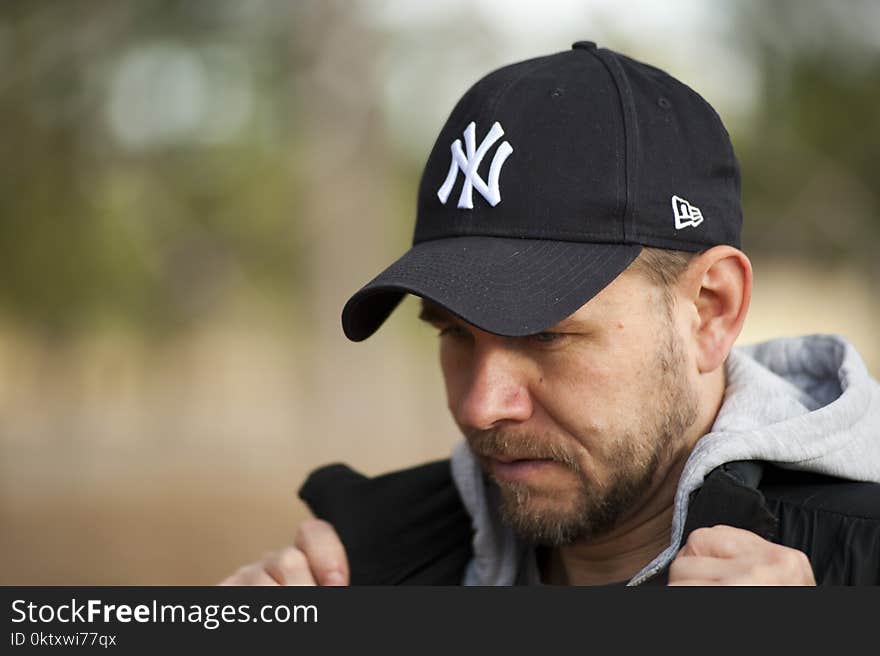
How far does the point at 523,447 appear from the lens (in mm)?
1761

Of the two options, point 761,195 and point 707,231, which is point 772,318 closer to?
point 761,195

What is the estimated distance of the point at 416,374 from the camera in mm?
9664

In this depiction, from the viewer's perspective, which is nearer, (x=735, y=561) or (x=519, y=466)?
(x=735, y=561)

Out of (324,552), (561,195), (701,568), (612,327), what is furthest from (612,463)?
(324,552)

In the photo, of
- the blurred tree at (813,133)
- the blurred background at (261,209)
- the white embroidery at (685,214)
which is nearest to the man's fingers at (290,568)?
the white embroidery at (685,214)

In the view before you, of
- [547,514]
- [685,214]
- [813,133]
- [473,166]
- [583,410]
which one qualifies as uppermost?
[813,133]

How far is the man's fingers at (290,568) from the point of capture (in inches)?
79.4

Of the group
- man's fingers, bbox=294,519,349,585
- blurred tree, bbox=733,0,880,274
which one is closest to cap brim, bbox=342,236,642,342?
man's fingers, bbox=294,519,349,585

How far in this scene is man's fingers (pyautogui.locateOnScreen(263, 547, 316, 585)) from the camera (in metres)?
2.02

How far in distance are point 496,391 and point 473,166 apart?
14.5 inches

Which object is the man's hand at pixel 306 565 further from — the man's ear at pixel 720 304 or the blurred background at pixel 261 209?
the blurred background at pixel 261 209

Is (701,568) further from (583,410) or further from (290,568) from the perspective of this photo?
(290,568)

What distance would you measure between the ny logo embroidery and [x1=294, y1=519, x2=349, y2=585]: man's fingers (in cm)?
70

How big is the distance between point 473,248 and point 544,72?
338mm
